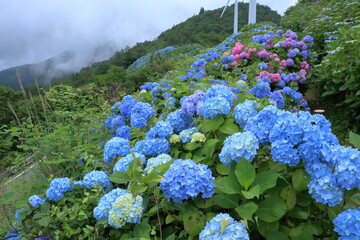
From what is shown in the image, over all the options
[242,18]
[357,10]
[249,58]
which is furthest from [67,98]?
[242,18]

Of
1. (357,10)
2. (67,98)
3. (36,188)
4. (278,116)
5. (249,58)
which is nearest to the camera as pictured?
(278,116)

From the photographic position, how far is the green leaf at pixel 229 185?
1297 millimetres

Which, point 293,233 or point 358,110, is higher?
point 293,233

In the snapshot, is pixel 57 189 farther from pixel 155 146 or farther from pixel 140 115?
pixel 140 115

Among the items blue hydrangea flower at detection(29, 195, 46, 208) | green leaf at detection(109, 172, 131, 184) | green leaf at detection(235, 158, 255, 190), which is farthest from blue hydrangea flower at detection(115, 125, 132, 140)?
green leaf at detection(235, 158, 255, 190)


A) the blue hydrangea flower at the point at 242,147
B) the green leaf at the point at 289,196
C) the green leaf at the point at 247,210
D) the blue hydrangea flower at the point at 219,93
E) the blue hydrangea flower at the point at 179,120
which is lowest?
the green leaf at the point at 289,196

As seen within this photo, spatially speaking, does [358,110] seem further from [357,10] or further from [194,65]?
[357,10]

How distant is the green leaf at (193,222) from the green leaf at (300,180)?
464mm

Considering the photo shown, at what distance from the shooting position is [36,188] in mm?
2432

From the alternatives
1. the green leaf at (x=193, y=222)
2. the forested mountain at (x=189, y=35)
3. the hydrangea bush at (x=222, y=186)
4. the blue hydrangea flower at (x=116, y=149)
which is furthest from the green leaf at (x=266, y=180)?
the forested mountain at (x=189, y=35)

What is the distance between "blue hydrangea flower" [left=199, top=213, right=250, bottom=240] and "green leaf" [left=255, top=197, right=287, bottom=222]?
0.13 meters

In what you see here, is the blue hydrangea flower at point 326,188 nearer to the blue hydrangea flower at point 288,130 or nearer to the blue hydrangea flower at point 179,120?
the blue hydrangea flower at point 288,130

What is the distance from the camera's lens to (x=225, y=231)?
3.76ft

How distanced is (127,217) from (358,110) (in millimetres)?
3843
